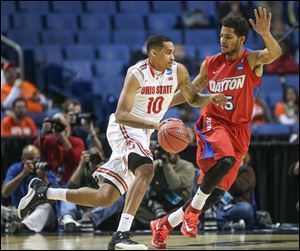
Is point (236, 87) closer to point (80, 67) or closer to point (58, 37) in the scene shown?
point (80, 67)

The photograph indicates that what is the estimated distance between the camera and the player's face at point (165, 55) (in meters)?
8.26

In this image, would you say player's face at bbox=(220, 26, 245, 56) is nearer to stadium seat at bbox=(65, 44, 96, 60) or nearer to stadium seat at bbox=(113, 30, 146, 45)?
stadium seat at bbox=(65, 44, 96, 60)

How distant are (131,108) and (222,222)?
4331mm

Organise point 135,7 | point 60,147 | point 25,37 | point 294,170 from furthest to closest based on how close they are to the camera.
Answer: point 135,7, point 25,37, point 294,170, point 60,147

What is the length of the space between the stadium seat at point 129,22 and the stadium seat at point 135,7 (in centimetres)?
17

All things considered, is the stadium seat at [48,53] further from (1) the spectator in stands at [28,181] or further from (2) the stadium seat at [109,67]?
(1) the spectator in stands at [28,181]

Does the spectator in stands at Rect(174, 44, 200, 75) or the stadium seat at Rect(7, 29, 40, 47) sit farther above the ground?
the stadium seat at Rect(7, 29, 40, 47)

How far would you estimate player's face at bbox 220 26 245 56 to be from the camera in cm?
844

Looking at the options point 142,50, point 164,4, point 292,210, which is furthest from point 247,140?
point 164,4

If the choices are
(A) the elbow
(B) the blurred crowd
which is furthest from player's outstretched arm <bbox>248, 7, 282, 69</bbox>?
(B) the blurred crowd

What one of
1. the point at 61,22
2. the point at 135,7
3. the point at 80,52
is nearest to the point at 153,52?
the point at 80,52

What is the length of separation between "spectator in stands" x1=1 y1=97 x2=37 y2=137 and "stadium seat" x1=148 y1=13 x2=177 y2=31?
4.85 metres

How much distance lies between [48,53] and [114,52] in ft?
3.94

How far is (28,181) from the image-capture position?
39.0 ft
